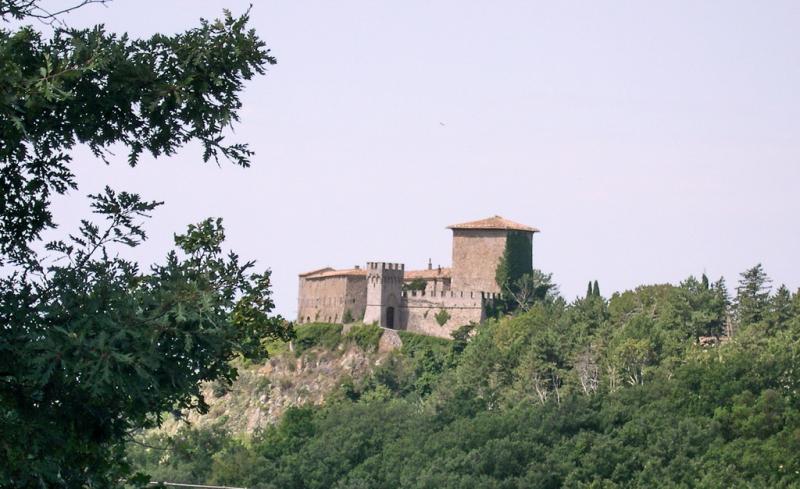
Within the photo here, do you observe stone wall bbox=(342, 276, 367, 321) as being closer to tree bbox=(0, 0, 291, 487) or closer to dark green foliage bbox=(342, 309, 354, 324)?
dark green foliage bbox=(342, 309, 354, 324)

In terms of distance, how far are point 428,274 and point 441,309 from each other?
13.6 ft

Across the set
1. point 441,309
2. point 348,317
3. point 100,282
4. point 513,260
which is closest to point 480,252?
point 513,260

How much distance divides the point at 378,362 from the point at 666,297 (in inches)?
508

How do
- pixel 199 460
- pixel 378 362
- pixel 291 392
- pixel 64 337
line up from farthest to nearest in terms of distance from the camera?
pixel 291 392 < pixel 378 362 < pixel 199 460 < pixel 64 337

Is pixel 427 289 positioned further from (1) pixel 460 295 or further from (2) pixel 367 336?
(2) pixel 367 336

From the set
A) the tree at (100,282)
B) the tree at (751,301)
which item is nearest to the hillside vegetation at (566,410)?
the tree at (751,301)

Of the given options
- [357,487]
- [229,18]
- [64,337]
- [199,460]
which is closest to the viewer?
[64,337]

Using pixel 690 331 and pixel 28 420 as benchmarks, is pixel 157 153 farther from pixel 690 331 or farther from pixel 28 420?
pixel 690 331

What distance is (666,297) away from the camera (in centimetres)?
6419

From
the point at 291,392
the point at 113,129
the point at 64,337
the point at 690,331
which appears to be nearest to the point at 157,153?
the point at 113,129

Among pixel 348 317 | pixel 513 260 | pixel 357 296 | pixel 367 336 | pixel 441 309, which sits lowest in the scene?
pixel 367 336

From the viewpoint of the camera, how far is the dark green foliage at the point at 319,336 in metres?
69.4

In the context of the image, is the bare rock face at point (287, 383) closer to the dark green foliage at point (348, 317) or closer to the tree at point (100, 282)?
the dark green foliage at point (348, 317)

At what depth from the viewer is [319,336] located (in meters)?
70.0
